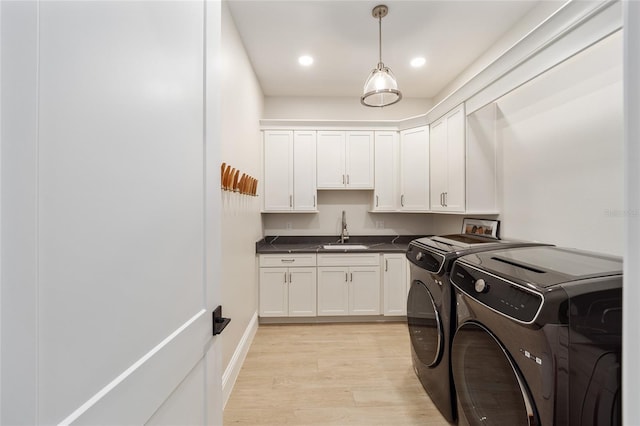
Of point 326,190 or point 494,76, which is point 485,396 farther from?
point 326,190

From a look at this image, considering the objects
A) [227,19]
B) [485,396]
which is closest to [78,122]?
[485,396]

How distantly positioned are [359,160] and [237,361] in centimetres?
250

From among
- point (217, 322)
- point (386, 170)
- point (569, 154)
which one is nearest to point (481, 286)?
point (217, 322)

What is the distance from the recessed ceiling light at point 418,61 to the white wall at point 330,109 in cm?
81

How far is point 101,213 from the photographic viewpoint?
1.65 feet

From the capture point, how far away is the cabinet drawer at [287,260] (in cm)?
319

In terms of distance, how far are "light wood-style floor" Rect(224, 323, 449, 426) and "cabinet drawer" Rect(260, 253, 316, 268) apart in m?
0.72

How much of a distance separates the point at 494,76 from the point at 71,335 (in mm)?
2582

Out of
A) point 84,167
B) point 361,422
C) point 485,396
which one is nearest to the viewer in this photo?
point 84,167

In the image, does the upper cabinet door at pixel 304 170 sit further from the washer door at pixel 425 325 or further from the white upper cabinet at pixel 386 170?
the washer door at pixel 425 325

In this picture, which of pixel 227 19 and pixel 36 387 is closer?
pixel 36 387

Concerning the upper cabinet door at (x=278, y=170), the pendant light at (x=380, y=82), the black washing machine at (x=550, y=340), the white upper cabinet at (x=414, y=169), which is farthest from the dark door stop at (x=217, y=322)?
the white upper cabinet at (x=414, y=169)

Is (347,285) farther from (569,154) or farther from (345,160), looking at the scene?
(569,154)

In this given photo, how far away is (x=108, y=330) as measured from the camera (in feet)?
1.70
